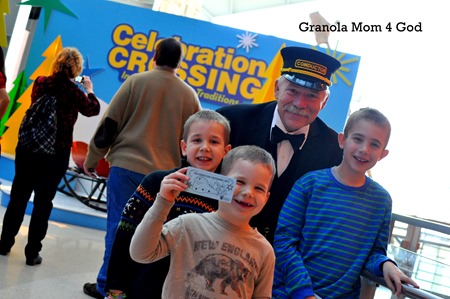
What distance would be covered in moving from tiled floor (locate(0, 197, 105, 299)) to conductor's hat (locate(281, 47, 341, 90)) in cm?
220

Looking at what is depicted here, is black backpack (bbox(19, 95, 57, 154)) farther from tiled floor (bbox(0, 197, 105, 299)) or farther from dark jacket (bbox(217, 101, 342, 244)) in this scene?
dark jacket (bbox(217, 101, 342, 244))

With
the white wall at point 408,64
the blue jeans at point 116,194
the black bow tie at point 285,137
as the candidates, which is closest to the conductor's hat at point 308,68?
the black bow tie at point 285,137

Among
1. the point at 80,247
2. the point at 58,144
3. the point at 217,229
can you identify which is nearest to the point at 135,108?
the point at 58,144

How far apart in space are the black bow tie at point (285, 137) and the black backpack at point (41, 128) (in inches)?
84.8

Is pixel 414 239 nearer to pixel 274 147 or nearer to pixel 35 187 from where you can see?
pixel 274 147

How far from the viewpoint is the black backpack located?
3842 millimetres

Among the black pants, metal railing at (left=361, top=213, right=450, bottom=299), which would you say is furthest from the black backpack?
metal railing at (left=361, top=213, right=450, bottom=299)

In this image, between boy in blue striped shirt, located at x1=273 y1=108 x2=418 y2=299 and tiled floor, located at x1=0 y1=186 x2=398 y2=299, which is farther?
tiled floor, located at x1=0 y1=186 x2=398 y2=299

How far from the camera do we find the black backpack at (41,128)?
3.84m

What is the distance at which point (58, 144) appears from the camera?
3898 millimetres

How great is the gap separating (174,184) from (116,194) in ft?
6.24

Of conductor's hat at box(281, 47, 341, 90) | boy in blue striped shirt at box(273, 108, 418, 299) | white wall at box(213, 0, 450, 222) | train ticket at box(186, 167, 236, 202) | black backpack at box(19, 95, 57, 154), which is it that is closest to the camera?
train ticket at box(186, 167, 236, 202)

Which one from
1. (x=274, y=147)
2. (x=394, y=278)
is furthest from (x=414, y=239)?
(x=394, y=278)

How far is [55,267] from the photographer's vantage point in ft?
13.9
